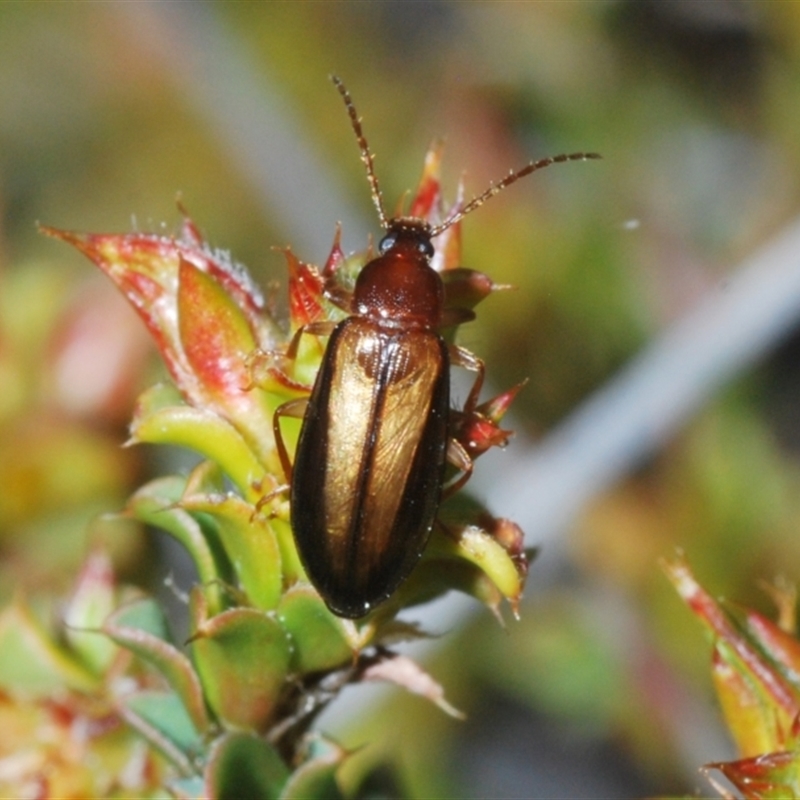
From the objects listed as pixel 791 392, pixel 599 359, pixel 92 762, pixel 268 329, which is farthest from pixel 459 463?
pixel 791 392

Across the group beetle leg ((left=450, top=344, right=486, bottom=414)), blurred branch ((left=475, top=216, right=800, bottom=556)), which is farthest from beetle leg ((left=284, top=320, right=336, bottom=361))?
blurred branch ((left=475, top=216, right=800, bottom=556))

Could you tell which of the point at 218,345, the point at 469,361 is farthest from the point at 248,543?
the point at 469,361

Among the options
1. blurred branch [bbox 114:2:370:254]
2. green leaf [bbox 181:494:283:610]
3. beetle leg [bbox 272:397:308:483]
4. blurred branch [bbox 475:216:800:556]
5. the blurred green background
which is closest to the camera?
green leaf [bbox 181:494:283:610]

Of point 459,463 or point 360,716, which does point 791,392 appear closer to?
point 360,716

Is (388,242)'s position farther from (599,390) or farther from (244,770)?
(599,390)

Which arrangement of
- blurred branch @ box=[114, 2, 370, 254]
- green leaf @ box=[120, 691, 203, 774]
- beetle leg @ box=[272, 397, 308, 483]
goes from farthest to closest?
blurred branch @ box=[114, 2, 370, 254], green leaf @ box=[120, 691, 203, 774], beetle leg @ box=[272, 397, 308, 483]

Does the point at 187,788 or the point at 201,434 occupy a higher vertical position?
the point at 201,434

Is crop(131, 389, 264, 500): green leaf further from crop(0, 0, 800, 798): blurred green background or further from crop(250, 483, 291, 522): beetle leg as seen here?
crop(0, 0, 800, 798): blurred green background
